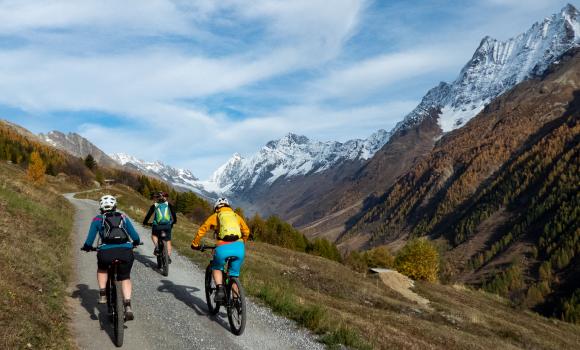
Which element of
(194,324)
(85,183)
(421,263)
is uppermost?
(85,183)

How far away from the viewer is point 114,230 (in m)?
11.2

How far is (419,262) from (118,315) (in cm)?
7962

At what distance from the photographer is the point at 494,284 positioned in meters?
194

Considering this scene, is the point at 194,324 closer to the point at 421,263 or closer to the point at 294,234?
the point at 421,263

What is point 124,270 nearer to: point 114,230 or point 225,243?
point 114,230

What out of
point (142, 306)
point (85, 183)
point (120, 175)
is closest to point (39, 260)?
point (142, 306)

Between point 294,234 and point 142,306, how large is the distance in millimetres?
110110

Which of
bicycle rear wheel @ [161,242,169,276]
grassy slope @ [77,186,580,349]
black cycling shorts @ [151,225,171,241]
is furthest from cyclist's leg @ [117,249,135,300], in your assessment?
black cycling shorts @ [151,225,171,241]

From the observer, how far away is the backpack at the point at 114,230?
11133 millimetres

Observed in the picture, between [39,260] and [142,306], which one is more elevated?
[39,260]

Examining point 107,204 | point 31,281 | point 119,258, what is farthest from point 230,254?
point 31,281

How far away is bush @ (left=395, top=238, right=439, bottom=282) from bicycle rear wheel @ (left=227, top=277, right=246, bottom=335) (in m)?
74.5

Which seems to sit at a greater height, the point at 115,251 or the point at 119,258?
the point at 115,251

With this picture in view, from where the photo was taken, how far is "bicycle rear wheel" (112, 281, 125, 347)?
34.9 ft
